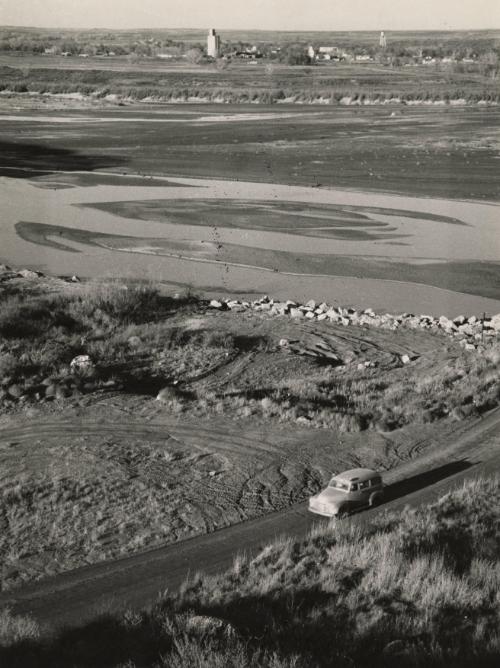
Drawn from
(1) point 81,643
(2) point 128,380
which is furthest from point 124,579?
(2) point 128,380

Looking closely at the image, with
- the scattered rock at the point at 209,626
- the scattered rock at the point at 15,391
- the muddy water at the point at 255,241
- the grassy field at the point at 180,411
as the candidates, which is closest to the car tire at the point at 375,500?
the grassy field at the point at 180,411

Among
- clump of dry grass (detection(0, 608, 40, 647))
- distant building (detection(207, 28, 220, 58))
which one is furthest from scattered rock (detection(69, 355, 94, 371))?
distant building (detection(207, 28, 220, 58))

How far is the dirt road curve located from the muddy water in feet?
48.0

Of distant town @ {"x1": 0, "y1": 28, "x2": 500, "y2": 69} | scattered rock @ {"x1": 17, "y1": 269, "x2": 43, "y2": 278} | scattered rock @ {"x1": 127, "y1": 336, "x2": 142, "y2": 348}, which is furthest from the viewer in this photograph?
distant town @ {"x1": 0, "y1": 28, "x2": 500, "y2": 69}

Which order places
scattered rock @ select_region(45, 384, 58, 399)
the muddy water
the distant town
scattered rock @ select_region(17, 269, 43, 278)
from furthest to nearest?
the distant town → scattered rock @ select_region(17, 269, 43, 278) → the muddy water → scattered rock @ select_region(45, 384, 58, 399)

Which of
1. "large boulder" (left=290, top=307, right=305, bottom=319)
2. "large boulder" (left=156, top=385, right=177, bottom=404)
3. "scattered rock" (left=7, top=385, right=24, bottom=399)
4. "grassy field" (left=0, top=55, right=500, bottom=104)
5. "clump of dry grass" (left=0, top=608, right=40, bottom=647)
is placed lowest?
"large boulder" (left=290, top=307, right=305, bottom=319)

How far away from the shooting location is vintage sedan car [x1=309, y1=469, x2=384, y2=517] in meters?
15.7

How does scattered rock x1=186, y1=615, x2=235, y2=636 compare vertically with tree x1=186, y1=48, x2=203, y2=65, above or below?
below

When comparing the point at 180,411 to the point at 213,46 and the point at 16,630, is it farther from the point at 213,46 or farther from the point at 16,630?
the point at 213,46

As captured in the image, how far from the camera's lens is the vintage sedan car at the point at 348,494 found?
15.7 m

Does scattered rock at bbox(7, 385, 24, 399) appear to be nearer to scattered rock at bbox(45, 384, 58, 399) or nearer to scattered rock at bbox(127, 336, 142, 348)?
scattered rock at bbox(45, 384, 58, 399)

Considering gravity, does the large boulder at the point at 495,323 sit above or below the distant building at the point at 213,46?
below

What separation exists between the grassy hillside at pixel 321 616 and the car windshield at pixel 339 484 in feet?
5.28

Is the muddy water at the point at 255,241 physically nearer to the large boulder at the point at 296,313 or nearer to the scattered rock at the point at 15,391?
the large boulder at the point at 296,313
